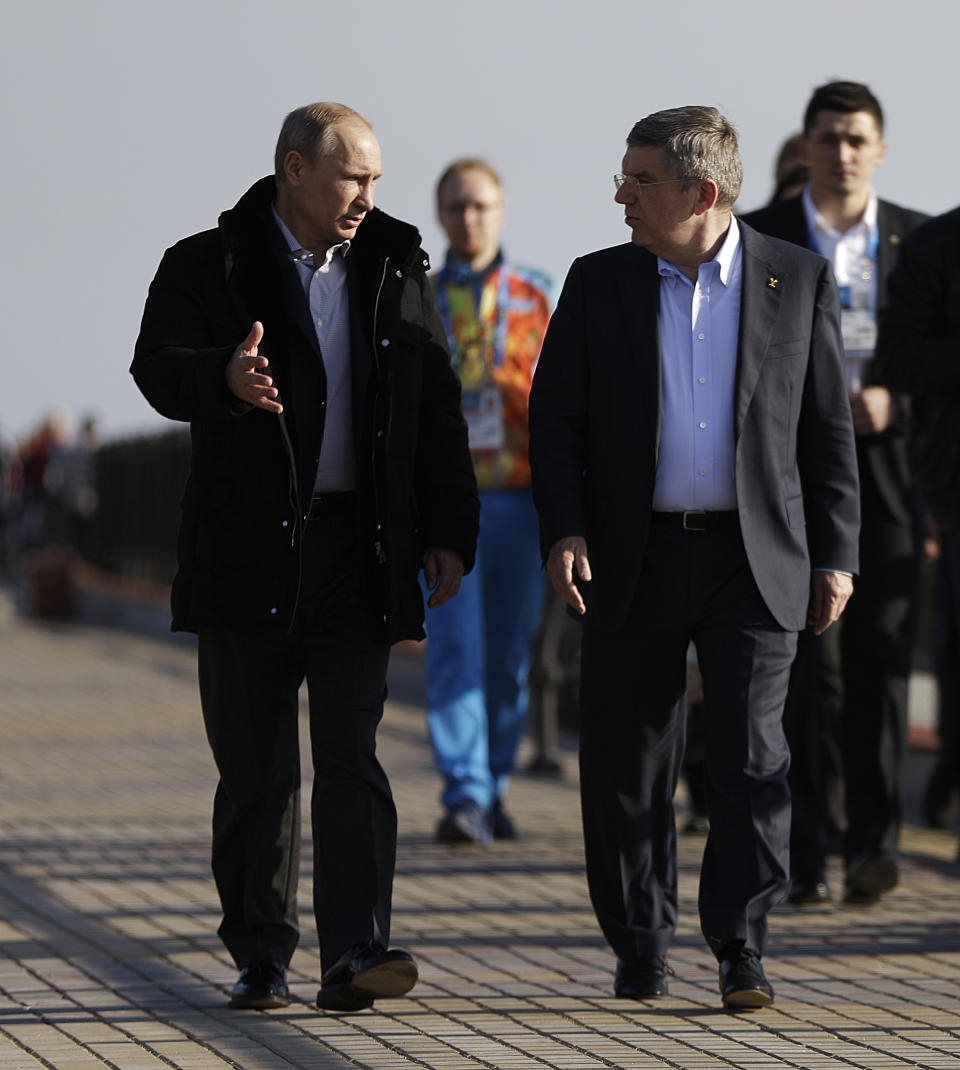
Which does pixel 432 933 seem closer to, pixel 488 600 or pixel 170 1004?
pixel 170 1004

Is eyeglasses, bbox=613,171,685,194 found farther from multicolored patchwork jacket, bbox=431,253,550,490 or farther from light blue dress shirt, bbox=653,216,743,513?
multicolored patchwork jacket, bbox=431,253,550,490

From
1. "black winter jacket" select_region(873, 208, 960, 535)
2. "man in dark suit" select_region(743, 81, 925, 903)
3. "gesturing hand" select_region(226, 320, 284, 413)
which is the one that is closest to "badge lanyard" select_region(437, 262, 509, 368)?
"man in dark suit" select_region(743, 81, 925, 903)

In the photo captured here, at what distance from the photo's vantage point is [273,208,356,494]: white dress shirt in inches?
211

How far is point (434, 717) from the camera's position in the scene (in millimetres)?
8367

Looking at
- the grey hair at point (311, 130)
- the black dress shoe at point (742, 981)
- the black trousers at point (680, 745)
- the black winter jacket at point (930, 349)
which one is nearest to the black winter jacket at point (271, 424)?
the grey hair at point (311, 130)

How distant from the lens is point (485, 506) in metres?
8.45

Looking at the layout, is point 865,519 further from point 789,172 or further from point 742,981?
point 742,981

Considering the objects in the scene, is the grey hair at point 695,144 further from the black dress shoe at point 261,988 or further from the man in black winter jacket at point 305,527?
the black dress shoe at point 261,988

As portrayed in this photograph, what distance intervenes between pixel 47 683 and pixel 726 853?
11.2 meters

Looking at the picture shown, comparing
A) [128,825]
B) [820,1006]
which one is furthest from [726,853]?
[128,825]

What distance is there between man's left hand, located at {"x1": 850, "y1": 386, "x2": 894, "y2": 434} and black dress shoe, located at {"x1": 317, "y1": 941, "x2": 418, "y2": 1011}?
2.40m

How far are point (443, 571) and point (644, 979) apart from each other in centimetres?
101

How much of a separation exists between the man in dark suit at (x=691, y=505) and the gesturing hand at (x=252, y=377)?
2.38 ft

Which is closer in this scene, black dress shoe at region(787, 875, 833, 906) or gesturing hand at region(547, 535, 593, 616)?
gesturing hand at region(547, 535, 593, 616)
